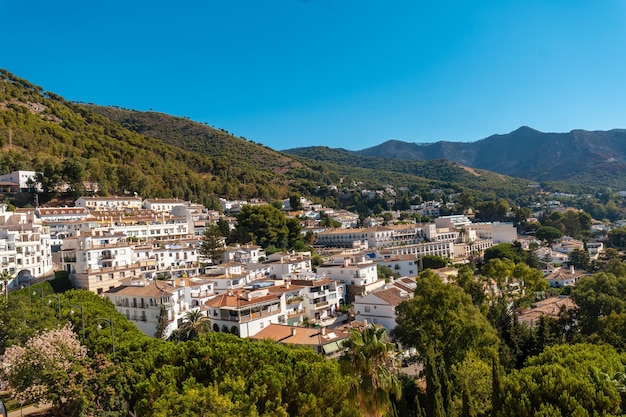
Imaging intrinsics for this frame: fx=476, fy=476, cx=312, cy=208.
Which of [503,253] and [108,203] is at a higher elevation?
[108,203]

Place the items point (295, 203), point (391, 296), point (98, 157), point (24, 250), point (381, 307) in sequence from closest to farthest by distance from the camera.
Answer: point (381, 307) → point (391, 296) → point (24, 250) → point (98, 157) → point (295, 203)

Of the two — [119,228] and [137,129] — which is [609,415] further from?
[137,129]

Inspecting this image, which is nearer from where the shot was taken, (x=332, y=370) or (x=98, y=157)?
(x=332, y=370)

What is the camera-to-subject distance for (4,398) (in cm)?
2734

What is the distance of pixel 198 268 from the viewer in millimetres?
54812

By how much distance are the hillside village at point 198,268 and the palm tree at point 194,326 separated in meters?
1.73

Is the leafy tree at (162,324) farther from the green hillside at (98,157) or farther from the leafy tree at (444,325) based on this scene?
the green hillside at (98,157)

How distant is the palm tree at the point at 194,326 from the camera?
33969mm

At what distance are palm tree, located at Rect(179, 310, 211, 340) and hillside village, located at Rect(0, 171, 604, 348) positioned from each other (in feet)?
5.68

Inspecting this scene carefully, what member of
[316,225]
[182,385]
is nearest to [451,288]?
[182,385]

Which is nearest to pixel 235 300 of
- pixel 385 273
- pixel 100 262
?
pixel 100 262

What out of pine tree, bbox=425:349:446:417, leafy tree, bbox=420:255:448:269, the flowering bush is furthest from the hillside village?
the flowering bush

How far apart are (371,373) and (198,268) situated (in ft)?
132

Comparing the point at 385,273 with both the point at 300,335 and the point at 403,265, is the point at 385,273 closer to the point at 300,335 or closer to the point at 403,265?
the point at 403,265
